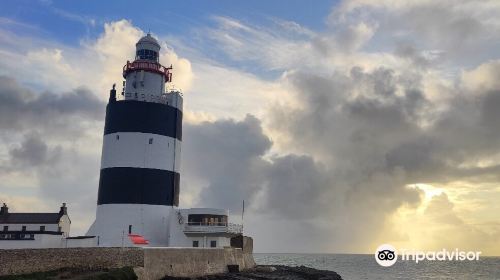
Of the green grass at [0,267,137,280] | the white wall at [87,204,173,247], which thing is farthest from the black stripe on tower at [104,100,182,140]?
the green grass at [0,267,137,280]

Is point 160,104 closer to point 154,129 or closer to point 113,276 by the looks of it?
point 154,129

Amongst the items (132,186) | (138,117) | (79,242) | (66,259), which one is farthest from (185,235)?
(66,259)

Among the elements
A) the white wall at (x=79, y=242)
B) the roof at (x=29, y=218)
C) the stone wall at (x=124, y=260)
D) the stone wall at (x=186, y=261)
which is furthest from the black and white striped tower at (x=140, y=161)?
the roof at (x=29, y=218)

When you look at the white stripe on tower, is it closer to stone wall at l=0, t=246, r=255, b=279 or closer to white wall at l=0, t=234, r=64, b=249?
white wall at l=0, t=234, r=64, b=249

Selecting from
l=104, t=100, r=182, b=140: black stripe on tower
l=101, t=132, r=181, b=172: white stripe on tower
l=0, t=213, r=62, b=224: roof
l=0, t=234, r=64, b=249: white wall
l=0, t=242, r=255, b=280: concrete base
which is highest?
l=104, t=100, r=182, b=140: black stripe on tower

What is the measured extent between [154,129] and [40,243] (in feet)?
48.8

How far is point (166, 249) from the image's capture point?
3866 centimetres

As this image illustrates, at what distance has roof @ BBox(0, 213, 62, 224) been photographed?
178 ft

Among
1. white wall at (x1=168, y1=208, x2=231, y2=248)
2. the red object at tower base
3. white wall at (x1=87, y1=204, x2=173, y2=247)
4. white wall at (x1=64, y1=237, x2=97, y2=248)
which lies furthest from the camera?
white wall at (x1=168, y1=208, x2=231, y2=248)

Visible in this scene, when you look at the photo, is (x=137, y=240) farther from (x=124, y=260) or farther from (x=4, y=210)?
(x=4, y=210)

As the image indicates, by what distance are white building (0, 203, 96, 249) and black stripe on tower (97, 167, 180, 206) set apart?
450 cm

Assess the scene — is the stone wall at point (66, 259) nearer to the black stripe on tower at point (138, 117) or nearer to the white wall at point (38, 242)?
the white wall at point (38, 242)

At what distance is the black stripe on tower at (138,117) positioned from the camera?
4847cm

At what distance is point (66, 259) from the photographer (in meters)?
34.5
